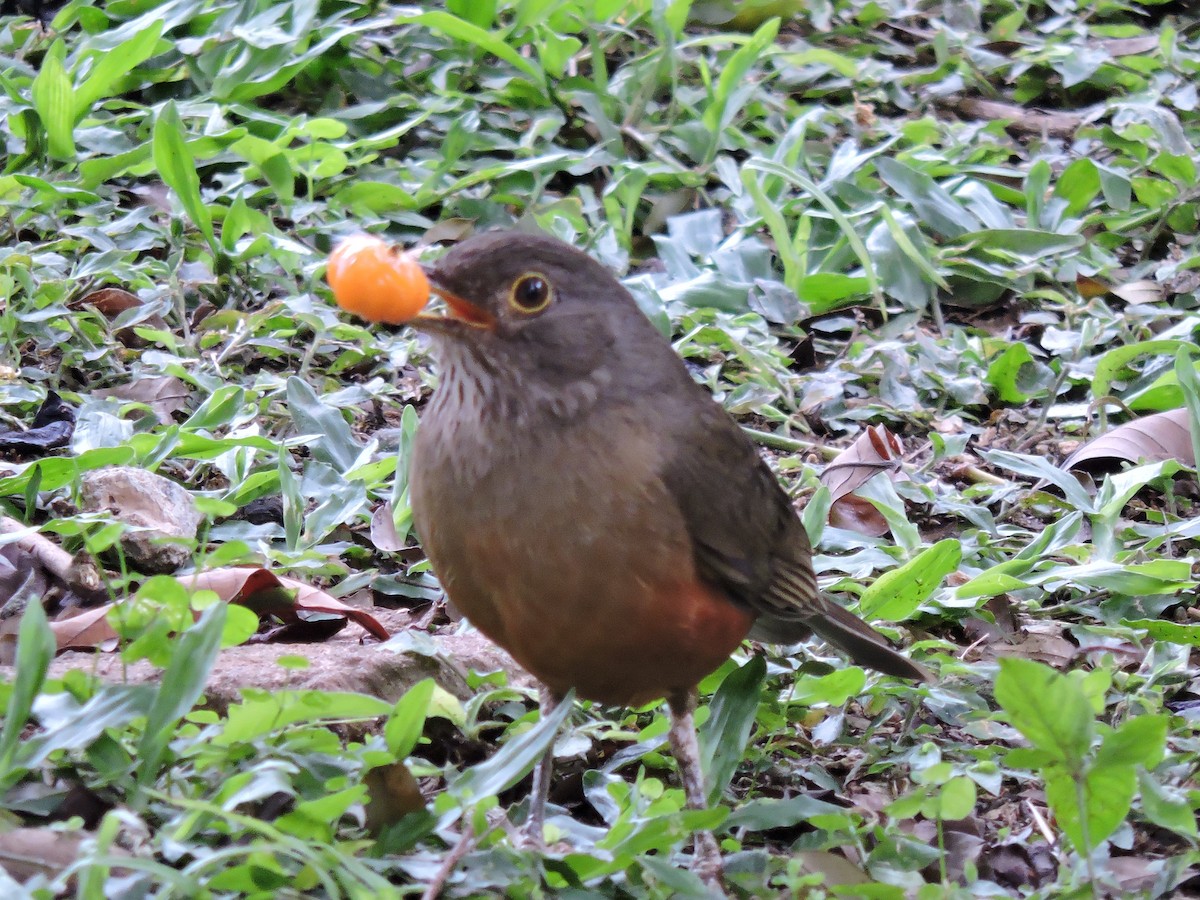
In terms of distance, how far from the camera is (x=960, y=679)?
4.71 meters

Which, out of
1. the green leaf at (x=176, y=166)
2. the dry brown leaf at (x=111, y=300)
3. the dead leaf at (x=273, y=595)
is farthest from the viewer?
the dry brown leaf at (x=111, y=300)

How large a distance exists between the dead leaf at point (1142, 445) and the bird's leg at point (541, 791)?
277 cm

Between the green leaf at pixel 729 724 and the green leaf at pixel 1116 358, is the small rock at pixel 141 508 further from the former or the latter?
the green leaf at pixel 1116 358

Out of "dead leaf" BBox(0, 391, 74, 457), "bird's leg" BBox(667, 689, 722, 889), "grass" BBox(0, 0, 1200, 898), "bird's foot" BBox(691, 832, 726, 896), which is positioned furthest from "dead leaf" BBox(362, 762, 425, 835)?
"dead leaf" BBox(0, 391, 74, 457)

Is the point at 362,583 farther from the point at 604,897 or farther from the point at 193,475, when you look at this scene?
the point at 604,897

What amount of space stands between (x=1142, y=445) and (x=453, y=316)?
333 centimetres

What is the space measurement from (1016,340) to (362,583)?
11.8 feet

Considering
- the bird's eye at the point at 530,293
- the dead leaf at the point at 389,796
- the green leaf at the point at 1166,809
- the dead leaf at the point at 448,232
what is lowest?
the dead leaf at the point at 448,232

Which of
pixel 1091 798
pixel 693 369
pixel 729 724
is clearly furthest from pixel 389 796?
pixel 693 369

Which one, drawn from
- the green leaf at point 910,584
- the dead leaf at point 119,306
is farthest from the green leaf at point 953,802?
the dead leaf at point 119,306

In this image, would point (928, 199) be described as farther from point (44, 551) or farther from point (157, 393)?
point (44, 551)

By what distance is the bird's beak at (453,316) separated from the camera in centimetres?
369

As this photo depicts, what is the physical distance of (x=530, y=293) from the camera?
3.81m

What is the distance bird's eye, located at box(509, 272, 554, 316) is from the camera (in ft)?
12.4
